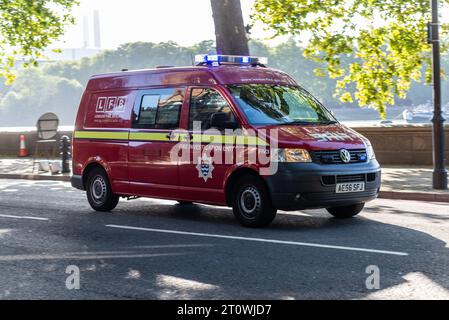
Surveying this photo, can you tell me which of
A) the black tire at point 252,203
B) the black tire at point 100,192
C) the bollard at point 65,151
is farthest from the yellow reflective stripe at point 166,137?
the bollard at point 65,151

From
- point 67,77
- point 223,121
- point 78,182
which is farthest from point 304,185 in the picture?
point 67,77

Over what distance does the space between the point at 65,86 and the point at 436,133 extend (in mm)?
144211

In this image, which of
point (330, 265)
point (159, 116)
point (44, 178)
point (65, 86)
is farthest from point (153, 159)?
point (65, 86)

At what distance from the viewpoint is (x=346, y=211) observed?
10867 millimetres

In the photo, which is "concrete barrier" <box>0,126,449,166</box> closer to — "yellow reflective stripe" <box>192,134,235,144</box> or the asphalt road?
the asphalt road

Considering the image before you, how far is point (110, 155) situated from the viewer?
39.0ft

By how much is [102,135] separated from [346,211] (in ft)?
12.5

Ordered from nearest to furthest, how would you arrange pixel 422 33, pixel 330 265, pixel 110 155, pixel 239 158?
pixel 330 265 → pixel 239 158 → pixel 110 155 → pixel 422 33

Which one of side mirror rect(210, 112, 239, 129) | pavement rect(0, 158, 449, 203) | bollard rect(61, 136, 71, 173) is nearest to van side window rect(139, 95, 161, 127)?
side mirror rect(210, 112, 239, 129)

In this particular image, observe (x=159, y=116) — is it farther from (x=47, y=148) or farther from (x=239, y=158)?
(x=47, y=148)

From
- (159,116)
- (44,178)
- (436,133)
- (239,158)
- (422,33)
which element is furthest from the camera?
(422,33)

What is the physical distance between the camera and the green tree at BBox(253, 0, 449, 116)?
2462 centimetres

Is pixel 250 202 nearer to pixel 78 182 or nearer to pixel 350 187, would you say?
pixel 350 187

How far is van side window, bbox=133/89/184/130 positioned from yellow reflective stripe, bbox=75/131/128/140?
31cm
